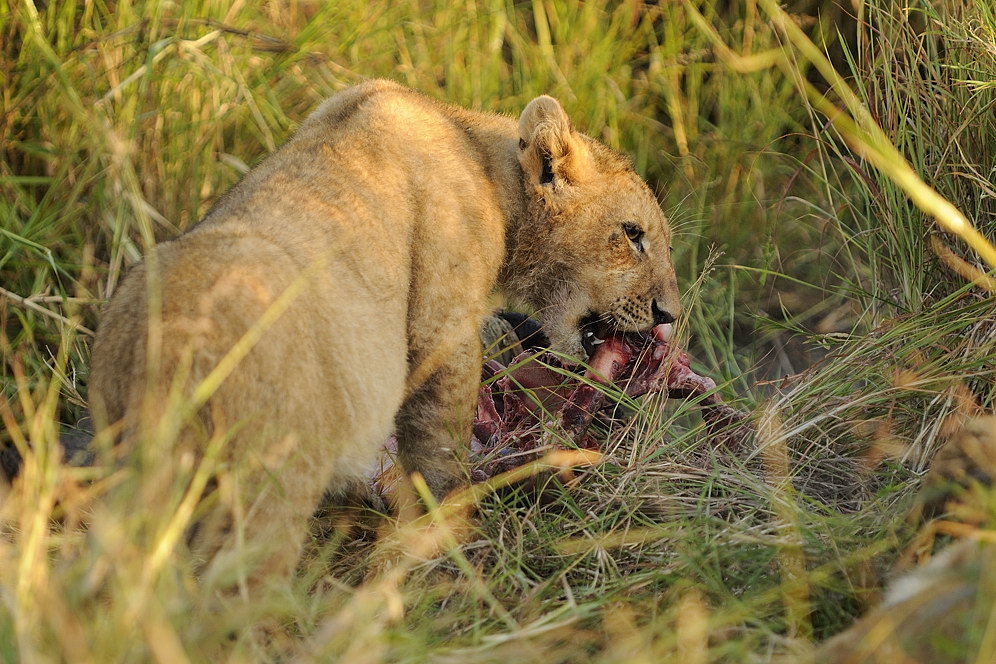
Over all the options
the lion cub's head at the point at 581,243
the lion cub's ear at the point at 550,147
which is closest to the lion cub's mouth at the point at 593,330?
the lion cub's head at the point at 581,243

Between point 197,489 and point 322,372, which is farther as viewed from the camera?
point 322,372

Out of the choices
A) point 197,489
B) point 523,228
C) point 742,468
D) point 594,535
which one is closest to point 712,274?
point 523,228

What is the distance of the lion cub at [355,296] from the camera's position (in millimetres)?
3059

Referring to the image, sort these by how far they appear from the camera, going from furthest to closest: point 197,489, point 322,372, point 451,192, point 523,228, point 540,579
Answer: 1. point 523,228
2. point 451,192
3. point 540,579
4. point 322,372
5. point 197,489

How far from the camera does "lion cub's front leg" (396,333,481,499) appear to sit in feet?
14.1

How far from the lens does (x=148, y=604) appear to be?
2.35 meters

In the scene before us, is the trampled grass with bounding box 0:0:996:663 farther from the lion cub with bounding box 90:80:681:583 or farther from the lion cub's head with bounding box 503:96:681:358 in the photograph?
the lion cub's head with bounding box 503:96:681:358

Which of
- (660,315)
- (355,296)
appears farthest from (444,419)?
(660,315)

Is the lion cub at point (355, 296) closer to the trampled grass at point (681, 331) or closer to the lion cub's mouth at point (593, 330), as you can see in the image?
the lion cub's mouth at point (593, 330)

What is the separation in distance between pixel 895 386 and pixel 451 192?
193 cm

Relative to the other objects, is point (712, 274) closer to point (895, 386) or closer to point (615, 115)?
point (615, 115)

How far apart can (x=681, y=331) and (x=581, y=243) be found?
63 centimetres

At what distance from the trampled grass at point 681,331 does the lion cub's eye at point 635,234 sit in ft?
1.35

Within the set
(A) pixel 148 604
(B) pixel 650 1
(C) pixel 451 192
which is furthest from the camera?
(B) pixel 650 1
